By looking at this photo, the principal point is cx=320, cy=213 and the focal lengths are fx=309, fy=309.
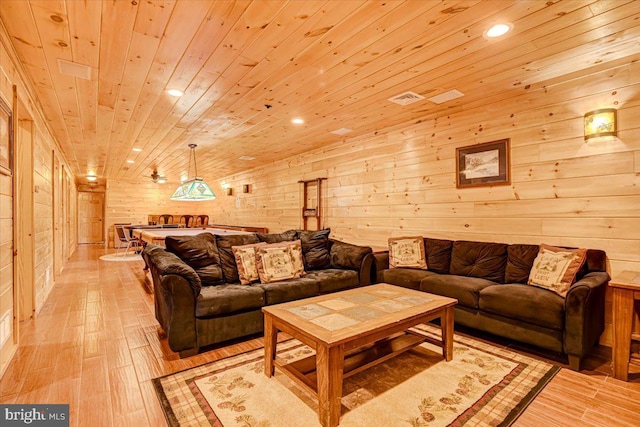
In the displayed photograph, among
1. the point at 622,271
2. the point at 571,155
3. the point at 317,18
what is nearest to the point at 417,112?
the point at 571,155

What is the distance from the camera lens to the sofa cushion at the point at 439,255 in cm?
367

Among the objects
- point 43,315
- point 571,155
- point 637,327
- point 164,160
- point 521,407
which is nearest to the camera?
point 521,407

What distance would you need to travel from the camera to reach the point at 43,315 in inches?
139

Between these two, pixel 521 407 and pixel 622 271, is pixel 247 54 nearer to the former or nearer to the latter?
pixel 521 407

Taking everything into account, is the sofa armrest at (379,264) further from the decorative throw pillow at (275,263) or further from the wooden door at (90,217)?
the wooden door at (90,217)

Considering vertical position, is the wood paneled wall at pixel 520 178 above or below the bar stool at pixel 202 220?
above

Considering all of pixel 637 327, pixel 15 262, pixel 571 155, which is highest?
pixel 571 155

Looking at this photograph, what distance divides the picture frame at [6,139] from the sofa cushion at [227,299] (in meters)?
1.73

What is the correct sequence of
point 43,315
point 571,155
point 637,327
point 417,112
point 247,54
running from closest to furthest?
point 247,54
point 637,327
point 571,155
point 43,315
point 417,112

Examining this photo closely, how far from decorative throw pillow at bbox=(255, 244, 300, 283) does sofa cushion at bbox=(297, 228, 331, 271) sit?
1.51ft

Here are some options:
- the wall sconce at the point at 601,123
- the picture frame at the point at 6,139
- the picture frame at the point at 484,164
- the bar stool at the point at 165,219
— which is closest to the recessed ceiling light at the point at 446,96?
the picture frame at the point at 484,164

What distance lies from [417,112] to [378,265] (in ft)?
6.52

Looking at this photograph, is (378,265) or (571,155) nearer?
(571,155)

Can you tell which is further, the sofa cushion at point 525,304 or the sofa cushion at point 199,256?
the sofa cushion at point 199,256
